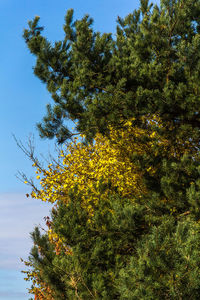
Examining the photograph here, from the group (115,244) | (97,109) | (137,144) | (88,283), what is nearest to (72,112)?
(97,109)

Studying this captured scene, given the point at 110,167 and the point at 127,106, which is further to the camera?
the point at 110,167

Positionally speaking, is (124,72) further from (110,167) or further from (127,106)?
(110,167)

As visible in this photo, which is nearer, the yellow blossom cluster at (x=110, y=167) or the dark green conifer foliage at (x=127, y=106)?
the dark green conifer foliage at (x=127, y=106)

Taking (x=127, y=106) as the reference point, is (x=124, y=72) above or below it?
above

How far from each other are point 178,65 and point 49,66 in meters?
4.06

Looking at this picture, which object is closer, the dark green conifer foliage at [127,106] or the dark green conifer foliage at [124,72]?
the dark green conifer foliage at [127,106]

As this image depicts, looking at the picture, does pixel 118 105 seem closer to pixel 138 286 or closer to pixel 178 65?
pixel 178 65

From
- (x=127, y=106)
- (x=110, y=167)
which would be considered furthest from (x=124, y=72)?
(x=110, y=167)

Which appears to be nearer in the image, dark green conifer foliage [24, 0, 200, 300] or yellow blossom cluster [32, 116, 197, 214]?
dark green conifer foliage [24, 0, 200, 300]

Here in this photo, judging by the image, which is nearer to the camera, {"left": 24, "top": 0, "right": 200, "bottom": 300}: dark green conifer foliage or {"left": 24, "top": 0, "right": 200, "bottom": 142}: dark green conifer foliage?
{"left": 24, "top": 0, "right": 200, "bottom": 300}: dark green conifer foliage

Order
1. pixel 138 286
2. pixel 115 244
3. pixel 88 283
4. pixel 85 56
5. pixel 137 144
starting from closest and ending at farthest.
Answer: pixel 138 286
pixel 88 283
pixel 115 244
pixel 85 56
pixel 137 144

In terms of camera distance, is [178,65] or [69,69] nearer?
[178,65]

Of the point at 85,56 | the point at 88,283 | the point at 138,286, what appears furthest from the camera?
the point at 85,56

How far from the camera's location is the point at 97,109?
10.4 m
